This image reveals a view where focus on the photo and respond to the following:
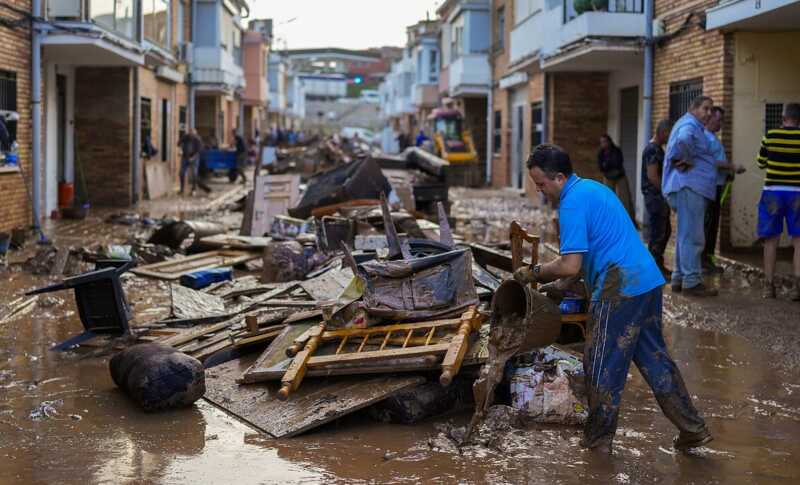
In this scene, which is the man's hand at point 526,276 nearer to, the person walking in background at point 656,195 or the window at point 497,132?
the person walking in background at point 656,195

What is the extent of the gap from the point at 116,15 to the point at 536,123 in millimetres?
10928

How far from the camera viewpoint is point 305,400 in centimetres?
597

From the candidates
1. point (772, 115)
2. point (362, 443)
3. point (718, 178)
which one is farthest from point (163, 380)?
point (772, 115)

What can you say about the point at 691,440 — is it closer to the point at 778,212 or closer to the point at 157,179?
the point at 778,212

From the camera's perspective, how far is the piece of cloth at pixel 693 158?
9883 millimetres

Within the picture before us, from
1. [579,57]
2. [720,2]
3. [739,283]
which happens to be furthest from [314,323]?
[579,57]

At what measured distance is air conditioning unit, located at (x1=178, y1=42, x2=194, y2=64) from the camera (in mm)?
28741

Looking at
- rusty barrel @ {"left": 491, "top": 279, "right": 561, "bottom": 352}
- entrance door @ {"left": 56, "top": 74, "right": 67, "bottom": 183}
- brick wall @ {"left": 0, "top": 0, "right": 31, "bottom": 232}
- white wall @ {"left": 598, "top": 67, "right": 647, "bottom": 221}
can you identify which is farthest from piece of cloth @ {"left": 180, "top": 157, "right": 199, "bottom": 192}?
rusty barrel @ {"left": 491, "top": 279, "right": 561, "bottom": 352}

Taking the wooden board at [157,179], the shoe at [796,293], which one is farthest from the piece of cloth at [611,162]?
the wooden board at [157,179]

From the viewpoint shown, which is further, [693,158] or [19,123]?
[19,123]

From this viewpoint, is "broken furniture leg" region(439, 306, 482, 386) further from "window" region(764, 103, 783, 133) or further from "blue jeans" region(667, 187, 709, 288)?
"window" region(764, 103, 783, 133)

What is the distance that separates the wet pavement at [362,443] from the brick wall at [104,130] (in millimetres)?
15127

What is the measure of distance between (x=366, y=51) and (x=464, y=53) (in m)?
78.4

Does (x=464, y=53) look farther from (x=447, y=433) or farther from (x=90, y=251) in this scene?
(x=447, y=433)
